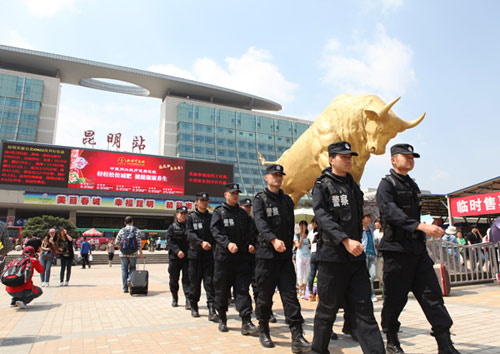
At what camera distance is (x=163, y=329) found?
4461mm

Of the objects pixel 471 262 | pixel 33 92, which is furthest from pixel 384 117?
pixel 33 92

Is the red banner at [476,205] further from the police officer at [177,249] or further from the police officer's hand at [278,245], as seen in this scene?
the police officer's hand at [278,245]

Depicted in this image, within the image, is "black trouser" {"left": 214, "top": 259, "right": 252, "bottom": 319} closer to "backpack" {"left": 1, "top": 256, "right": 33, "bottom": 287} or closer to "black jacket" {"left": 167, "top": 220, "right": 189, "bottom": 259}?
"black jacket" {"left": 167, "top": 220, "right": 189, "bottom": 259}

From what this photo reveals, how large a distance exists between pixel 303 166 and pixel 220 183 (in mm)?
27501

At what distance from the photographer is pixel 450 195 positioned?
18.9 meters

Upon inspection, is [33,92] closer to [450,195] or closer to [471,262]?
[450,195]

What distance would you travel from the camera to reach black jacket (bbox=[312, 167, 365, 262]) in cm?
283

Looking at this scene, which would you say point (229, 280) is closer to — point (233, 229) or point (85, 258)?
point (233, 229)

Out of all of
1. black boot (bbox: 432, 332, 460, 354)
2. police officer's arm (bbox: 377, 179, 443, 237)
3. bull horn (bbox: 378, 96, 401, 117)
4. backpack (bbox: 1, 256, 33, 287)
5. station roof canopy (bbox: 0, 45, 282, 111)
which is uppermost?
station roof canopy (bbox: 0, 45, 282, 111)

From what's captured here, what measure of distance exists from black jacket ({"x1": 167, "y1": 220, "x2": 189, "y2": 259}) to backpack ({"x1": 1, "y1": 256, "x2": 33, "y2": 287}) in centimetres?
244

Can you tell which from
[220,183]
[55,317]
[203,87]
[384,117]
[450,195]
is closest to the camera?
[55,317]

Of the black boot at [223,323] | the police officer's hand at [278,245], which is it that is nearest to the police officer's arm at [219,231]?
the black boot at [223,323]

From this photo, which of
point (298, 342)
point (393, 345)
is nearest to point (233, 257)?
point (298, 342)

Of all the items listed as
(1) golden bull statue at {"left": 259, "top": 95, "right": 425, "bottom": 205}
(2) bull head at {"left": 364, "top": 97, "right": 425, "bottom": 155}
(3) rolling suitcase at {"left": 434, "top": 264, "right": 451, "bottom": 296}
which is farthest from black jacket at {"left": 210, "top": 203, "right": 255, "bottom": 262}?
(3) rolling suitcase at {"left": 434, "top": 264, "right": 451, "bottom": 296}
